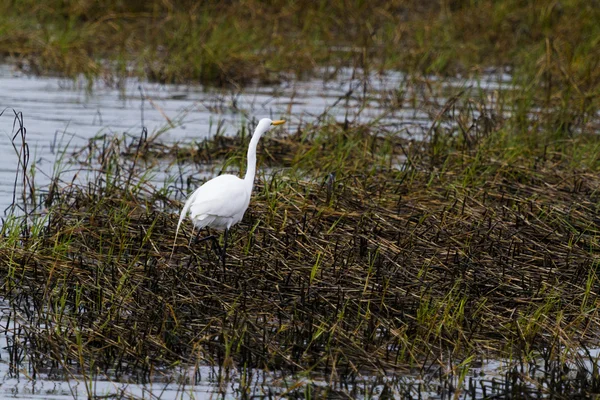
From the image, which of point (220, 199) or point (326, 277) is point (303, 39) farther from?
point (326, 277)

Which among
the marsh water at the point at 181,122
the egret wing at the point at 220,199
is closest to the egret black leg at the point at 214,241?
the egret wing at the point at 220,199

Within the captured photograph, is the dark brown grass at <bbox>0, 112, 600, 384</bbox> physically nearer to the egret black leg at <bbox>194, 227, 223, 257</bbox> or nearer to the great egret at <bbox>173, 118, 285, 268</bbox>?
the egret black leg at <bbox>194, 227, 223, 257</bbox>

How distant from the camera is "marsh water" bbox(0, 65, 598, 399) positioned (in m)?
4.40

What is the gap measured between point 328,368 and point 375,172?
341 centimetres

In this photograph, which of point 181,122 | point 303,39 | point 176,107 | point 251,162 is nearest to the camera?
point 251,162

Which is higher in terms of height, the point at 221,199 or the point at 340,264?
the point at 221,199

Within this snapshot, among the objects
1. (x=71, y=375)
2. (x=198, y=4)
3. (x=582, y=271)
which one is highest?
(x=198, y=4)

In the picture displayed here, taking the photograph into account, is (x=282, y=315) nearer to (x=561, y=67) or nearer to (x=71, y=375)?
(x=71, y=375)

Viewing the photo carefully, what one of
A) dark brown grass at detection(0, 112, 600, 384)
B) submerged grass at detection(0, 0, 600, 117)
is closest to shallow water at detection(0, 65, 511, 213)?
submerged grass at detection(0, 0, 600, 117)

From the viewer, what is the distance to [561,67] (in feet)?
34.6

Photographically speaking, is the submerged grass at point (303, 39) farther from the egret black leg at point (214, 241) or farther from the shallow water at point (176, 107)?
the egret black leg at point (214, 241)

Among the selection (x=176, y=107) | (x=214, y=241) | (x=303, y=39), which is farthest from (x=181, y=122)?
(x=303, y=39)

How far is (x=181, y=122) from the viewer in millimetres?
9516

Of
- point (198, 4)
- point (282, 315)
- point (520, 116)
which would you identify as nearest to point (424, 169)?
point (520, 116)
